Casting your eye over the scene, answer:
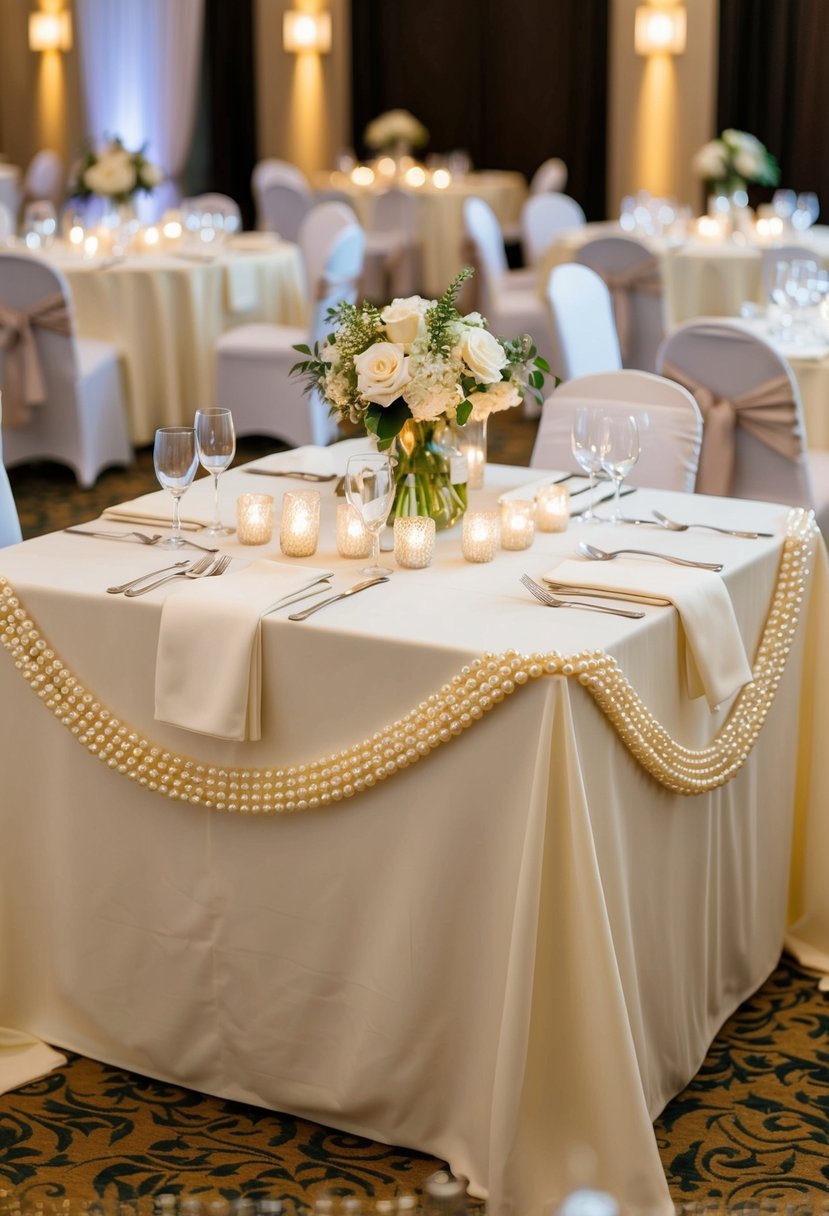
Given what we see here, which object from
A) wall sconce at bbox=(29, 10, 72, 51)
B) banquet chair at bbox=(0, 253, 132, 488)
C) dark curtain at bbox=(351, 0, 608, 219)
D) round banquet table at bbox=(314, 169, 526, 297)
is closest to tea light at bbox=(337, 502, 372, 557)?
banquet chair at bbox=(0, 253, 132, 488)

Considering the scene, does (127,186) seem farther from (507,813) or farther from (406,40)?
(507,813)

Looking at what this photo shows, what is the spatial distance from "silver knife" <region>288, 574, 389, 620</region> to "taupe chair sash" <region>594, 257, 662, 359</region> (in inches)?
170

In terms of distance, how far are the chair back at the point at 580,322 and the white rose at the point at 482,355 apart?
6.98ft

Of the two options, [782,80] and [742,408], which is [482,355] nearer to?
[742,408]

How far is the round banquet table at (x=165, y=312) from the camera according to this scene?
640 centimetres

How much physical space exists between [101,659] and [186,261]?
15.2 feet

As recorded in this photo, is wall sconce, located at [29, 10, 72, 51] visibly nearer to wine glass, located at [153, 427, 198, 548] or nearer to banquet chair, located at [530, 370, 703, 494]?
banquet chair, located at [530, 370, 703, 494]

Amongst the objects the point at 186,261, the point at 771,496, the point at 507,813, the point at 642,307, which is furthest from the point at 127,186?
the point at 507,813

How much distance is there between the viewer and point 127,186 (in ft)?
24.1

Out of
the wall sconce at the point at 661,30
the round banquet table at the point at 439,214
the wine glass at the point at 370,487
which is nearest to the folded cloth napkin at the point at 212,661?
the wine glass at the point at 370,487

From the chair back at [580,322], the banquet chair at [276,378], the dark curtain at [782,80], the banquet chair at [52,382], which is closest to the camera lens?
the chair back at [580,322]

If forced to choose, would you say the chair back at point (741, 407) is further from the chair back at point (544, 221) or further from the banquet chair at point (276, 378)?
the chair back at point (544, 221)

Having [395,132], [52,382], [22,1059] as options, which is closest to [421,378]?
[22,1059]

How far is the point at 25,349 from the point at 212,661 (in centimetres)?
392
